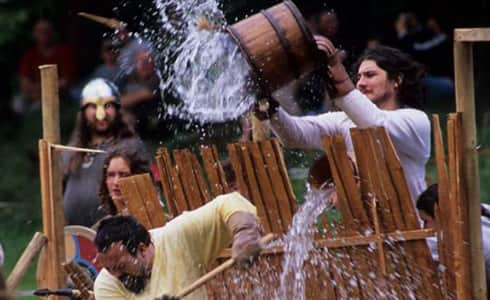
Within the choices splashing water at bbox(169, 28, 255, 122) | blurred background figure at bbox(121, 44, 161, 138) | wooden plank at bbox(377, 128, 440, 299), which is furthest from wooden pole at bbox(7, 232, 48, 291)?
blurred background figure at bbox(121, 44, 161, 138)

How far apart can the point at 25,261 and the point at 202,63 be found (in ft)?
4.71

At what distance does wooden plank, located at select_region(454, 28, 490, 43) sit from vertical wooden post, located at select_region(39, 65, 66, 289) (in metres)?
2.32

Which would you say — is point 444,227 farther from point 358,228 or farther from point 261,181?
point 261,181

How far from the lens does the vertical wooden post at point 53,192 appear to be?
873cm

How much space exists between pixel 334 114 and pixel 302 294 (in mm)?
1059

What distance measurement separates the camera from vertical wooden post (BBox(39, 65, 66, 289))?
8.73 metres

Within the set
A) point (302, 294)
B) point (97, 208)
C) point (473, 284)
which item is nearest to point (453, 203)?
point (473, 284)

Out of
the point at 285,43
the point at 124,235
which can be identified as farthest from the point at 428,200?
the point at 124,235

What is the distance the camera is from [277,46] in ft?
25.3

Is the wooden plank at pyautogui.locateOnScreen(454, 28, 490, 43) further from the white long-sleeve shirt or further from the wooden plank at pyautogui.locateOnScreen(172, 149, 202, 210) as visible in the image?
the wooden plank at pyautogui.locateOnScreen(172, 149, 202, 210)

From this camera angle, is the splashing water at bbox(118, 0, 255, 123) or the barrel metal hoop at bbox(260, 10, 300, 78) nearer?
the barrel metal hoop at bbox(260, 10, 300, 78)

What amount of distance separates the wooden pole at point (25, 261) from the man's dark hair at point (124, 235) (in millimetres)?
596

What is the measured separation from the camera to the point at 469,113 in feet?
25.5

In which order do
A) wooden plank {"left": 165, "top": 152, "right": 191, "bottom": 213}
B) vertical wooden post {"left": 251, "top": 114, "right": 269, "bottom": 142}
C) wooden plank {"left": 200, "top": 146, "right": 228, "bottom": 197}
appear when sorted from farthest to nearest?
vertical wooden post {"left": 251, "top": 114, "right": 269, "bottom": 142}, wooden plank {"left": 165, "top": 152, "right": 191, "bottom": 213}, wooden plank {"left": 200, "top": 146, "right": 228, "bottom": 197}
